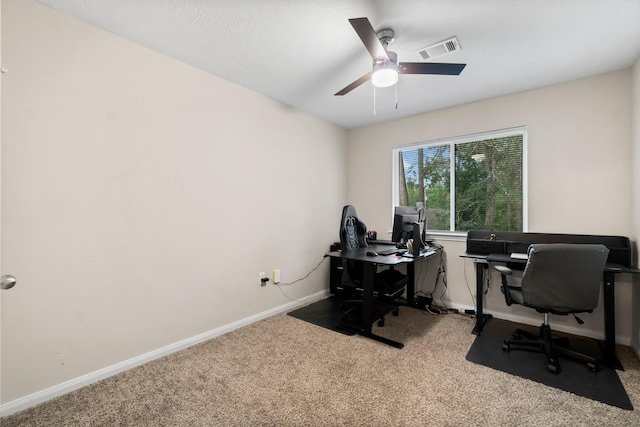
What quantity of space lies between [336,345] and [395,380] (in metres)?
0.65

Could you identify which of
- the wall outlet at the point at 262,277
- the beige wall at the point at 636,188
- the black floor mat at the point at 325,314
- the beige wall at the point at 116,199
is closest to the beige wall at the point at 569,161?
the beige wall at the point at 636,188

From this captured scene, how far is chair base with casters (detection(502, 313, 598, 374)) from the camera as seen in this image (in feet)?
6.82

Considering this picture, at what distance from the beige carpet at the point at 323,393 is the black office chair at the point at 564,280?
20.6 inches

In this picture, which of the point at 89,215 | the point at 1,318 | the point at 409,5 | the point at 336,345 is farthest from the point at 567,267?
the point at 1,318

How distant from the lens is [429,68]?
6.77 feet

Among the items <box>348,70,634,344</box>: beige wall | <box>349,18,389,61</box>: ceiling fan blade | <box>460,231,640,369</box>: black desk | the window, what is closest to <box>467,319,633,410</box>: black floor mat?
<box>460,231,640,369</box>: black desk

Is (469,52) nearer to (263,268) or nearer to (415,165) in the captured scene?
(415,165)

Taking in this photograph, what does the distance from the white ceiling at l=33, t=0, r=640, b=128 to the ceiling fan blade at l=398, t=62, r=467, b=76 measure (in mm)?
245

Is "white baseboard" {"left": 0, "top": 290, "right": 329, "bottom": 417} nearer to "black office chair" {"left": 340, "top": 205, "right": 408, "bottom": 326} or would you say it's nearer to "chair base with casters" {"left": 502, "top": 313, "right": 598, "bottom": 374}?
"black office chair" {"left": 340, "top": 205, "right": 408, "bottom": 326}

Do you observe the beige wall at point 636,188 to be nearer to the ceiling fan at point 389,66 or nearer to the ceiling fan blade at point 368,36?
the ceiling fan at point 389,66

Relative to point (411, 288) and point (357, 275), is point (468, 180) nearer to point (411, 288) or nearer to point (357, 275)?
point (411, 288)

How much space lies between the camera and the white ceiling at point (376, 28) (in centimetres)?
178

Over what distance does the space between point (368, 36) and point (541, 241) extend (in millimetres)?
2692

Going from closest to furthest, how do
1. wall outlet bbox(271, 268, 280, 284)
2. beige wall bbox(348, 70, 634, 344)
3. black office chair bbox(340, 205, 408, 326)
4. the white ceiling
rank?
the white ceiling → beige wall bbox(348, 70, 634, 344) → black office chair bbox(340, 205, 408, 326) → wall outlet bbox(271, 268, 280, 284)
